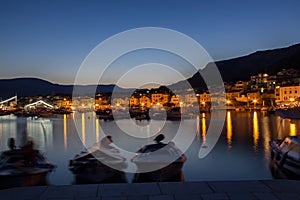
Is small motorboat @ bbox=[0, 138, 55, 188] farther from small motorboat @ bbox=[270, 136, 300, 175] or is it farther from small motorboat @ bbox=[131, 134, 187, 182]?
small motorboat @ bbox=[270, 136, 300, 175]

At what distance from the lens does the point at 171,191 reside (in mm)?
4801

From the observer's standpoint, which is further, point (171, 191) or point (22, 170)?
point (22, 170)

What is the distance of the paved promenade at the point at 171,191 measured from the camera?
4.52 meters

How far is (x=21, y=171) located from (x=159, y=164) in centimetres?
384

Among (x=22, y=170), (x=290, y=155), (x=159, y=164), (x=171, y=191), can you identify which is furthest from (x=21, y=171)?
(x=290, y=155)

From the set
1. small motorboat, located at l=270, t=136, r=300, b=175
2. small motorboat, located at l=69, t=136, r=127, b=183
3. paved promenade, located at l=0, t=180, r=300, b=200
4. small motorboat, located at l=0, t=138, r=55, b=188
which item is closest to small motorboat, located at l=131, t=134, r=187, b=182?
small motorboat, located at l=69, t=136, r=127, b=183

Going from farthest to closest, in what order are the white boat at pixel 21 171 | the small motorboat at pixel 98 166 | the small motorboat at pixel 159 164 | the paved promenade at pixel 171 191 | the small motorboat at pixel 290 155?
1. the small motorboat at pixel 290 155
2. the small motorboat at pixel 98 166
3. the small motorboat at pixel 159 164
4. the white boat at pixel 21 171
5. the paved promenade at pixel 171 191

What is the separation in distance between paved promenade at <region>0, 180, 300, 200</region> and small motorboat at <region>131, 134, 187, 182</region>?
3.79 m

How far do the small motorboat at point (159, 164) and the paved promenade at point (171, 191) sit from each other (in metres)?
3.79

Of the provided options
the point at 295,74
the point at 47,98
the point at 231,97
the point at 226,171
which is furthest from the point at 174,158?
the point at 47,98

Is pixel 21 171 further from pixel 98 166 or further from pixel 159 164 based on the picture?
pixel 159 164

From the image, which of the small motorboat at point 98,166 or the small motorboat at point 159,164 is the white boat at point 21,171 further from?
the small motorboat at point 159,164

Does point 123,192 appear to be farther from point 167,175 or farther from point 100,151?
point 100,151

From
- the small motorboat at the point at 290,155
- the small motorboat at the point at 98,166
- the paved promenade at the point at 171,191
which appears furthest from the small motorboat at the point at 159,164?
the small motorboat at the point at 290,155
